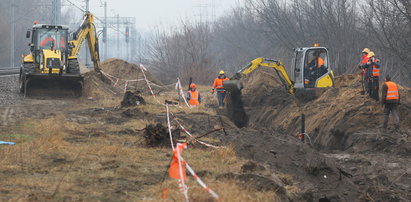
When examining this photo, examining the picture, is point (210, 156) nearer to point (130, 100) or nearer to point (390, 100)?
point (390, 100)

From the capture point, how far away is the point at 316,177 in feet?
35.8

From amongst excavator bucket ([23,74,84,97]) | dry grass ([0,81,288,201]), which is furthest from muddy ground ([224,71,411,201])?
excavator bucket ([23,74,84,97])

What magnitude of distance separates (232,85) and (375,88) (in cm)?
548

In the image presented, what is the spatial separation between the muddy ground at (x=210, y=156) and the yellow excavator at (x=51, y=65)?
2.15m

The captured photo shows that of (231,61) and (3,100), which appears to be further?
(231,61)

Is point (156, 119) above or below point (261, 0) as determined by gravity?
below

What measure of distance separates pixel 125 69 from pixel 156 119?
20144mm

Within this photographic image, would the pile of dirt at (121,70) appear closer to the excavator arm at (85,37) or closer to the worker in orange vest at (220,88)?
the excavator arm at (85,37)

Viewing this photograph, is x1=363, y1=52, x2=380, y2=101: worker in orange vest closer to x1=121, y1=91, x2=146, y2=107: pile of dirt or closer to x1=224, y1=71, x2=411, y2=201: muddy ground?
x1=224, y1=71, x2=411, y2=201: muddy ground

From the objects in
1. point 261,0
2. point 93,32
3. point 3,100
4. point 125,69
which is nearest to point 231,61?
point 261,0

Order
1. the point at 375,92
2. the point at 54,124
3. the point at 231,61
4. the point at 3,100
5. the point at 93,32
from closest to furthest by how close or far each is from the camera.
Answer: the point at 54,124, the point at 375,92, the point at 3,100, the point at 93,32, the point at 231,61

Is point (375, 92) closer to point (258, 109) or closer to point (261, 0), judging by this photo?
point (258, 109)

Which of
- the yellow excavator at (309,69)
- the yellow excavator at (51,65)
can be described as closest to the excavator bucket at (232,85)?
the yellow excavator at (309,69)

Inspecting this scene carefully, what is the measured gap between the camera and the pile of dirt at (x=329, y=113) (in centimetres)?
1800
